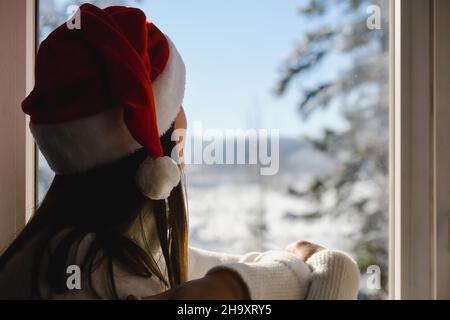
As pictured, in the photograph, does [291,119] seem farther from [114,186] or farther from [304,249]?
[114,186]

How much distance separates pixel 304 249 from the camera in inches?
36.9

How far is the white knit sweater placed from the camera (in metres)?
0.82

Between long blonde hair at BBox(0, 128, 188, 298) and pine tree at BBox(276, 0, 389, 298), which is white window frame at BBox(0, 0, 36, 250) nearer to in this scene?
long blonde hair at BBox(0, 128, 188, 298)

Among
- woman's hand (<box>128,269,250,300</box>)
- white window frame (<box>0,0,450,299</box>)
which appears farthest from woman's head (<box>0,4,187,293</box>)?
white window frame (<box>0,0,450,299</box>)

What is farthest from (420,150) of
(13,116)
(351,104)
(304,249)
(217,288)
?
(13,116)

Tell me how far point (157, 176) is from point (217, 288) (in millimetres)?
212

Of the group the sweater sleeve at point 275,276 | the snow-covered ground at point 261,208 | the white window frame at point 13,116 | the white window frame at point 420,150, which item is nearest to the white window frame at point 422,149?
the white window frame at point 420,150

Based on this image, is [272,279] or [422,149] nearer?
[272,279]

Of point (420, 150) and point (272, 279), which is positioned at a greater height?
point (420, 150)

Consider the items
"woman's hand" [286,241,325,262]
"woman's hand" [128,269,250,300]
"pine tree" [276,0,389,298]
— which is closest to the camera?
"woman's hand" [128,269,250,300]

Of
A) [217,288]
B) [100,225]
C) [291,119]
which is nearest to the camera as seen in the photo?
[217,288]

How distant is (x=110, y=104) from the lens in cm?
87

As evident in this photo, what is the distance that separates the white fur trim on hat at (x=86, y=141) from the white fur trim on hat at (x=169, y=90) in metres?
0.07

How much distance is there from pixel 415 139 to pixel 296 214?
11.0 inches
